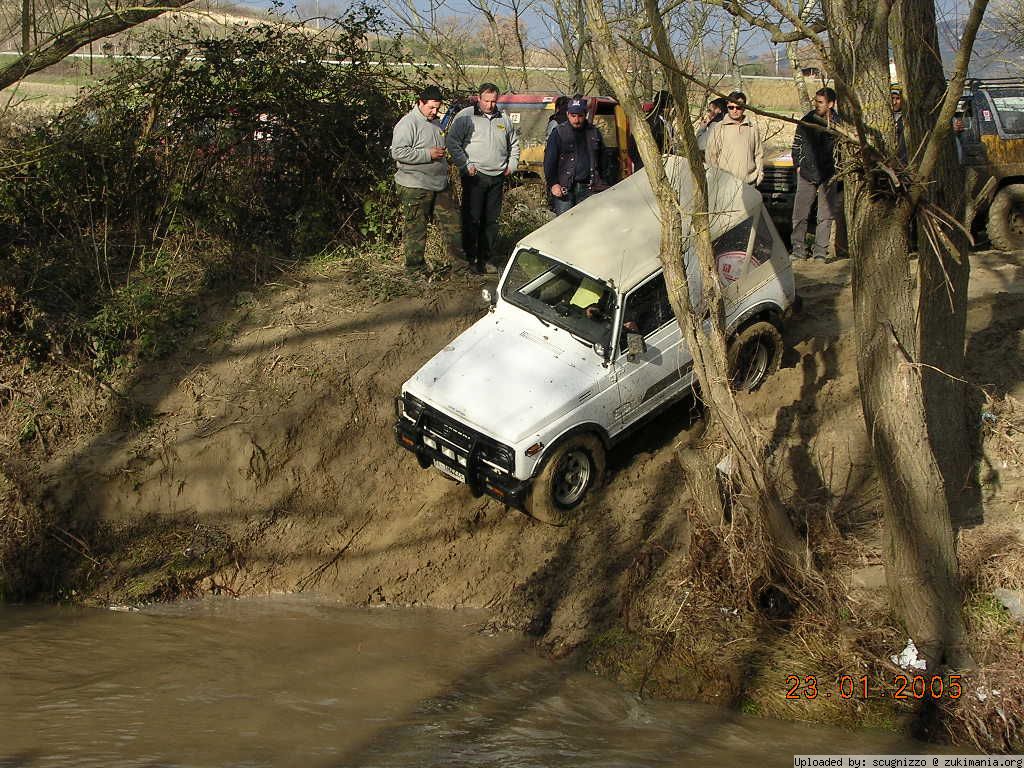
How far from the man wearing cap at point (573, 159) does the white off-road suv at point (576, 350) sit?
134 cm

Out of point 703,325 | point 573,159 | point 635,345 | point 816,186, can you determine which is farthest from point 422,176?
point 816,186

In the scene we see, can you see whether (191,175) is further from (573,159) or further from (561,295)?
(561,295)

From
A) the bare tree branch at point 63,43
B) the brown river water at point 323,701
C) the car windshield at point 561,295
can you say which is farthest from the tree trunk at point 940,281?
the bare tree branch at point 63,43

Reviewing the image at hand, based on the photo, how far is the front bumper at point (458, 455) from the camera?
747 centimetres

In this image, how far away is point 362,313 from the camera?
9.80 m

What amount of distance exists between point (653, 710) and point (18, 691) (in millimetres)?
4165

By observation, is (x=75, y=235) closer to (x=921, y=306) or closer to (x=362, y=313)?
(x=362, y=313)

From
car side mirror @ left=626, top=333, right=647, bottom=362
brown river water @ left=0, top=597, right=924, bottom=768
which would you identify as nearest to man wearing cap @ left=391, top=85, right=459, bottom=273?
car side mirror @ left=626, top=333, right=647, bottom=362

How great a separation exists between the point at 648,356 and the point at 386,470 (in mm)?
2523

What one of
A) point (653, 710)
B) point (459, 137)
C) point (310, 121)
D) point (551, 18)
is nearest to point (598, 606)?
point (653, 710)

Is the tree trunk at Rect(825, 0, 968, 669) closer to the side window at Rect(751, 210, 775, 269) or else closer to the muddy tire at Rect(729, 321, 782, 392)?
the muddy tire at Rect(729, 321, 782, 392)

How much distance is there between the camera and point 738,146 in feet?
34.2

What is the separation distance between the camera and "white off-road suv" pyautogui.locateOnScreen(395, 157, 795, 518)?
753 centimetres

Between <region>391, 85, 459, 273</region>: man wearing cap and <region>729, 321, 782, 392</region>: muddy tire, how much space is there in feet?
10.0
